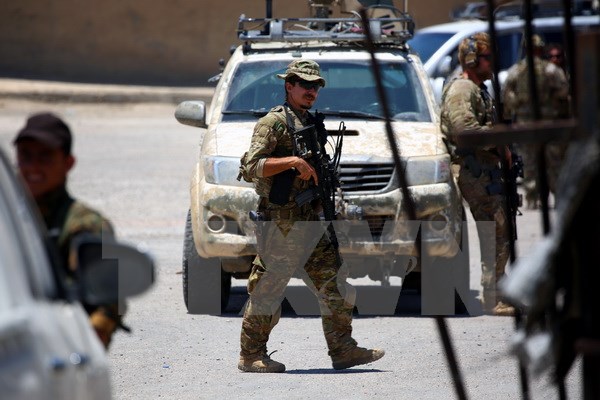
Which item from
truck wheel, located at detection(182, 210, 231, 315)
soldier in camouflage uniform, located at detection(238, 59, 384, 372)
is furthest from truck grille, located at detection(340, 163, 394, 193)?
soldier in camouflage uniform, located at detection(238, 59, 384, 372)

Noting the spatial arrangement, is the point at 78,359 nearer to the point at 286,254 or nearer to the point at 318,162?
the point at 286,254

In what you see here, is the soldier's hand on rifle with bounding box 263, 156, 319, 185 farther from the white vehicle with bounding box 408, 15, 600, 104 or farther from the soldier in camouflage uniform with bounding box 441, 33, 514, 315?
the white vehicle with bounding box 408, 15, 600, 104

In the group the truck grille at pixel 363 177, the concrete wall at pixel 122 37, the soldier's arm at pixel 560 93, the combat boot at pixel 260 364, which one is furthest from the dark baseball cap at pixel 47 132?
the concrete wall at pixel 122 37

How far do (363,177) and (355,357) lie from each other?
1.67 meters

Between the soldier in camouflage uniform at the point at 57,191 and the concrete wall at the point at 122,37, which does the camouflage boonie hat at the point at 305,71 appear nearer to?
the soldier in camouflage uniform at the point at 57,191

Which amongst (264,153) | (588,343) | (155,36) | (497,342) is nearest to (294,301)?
(497,342)

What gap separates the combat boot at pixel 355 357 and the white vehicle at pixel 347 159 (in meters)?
1.23

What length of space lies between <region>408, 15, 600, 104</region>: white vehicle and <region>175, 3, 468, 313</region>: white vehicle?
607cm

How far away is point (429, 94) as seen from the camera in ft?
30.8

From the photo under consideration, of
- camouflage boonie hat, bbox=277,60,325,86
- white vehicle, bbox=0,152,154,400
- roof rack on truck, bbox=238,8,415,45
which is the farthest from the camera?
roof rack on truck, bbox=238,8,415,45

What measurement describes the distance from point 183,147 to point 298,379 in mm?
12526

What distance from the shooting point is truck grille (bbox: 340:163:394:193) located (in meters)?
8.42

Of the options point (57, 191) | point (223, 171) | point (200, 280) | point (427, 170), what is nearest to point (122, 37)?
point (200, 280)

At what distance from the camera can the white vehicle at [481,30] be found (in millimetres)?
16062
